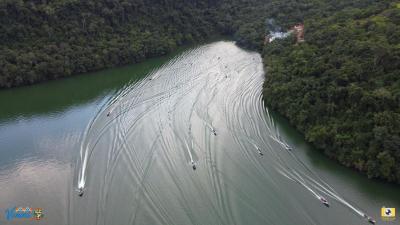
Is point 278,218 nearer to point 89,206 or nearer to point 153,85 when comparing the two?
point 89,206

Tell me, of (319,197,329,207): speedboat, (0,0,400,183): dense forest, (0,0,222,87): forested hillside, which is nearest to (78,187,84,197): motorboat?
(319,197,329,207): speedboat

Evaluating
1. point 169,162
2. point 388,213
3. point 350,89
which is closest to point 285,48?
point 350,89

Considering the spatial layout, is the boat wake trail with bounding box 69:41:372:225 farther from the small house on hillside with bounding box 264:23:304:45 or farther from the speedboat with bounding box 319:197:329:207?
the small house on hillside with bounding box 264:23:304:45

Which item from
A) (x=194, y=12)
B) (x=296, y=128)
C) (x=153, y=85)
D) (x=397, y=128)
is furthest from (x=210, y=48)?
(x=397, y=128)

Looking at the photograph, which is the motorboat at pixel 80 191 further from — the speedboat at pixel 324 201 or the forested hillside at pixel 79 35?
the forested hillside at pixel 79 35

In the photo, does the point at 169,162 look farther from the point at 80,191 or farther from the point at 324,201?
the point at 324,201

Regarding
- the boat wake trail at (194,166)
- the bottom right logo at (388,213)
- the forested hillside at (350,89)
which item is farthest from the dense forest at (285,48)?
the boat wake trail at (194,166)
